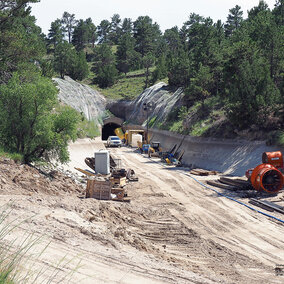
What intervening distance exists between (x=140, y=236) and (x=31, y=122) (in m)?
13.0

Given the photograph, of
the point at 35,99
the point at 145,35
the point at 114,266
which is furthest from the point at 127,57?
the point at 114,266

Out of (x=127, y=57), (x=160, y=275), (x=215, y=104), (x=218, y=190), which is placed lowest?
(x=218, y=190)

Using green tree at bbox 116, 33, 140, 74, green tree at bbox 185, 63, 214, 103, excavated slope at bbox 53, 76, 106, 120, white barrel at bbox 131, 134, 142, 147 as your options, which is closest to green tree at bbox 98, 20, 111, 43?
green tree at bbox 116, 33, 140, 74

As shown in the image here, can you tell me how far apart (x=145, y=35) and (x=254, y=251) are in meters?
96.2

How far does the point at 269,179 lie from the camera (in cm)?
2012

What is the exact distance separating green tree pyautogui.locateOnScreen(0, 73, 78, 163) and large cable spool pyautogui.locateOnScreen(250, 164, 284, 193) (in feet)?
39.5

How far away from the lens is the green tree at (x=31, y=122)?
22.5 m

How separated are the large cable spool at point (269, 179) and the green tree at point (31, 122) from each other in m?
12.1

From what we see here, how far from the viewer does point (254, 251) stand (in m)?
12.0

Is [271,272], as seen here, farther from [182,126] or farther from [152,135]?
[152,135]

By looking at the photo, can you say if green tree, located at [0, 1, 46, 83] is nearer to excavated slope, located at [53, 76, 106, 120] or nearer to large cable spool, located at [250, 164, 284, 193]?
large cable spool, located at [250, 164, 284, 193]

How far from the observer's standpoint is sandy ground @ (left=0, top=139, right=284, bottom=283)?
773 cm

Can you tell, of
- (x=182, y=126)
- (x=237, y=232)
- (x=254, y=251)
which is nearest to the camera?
(x=254, y=251)

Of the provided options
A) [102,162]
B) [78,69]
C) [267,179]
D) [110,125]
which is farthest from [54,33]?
[267,179]
